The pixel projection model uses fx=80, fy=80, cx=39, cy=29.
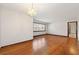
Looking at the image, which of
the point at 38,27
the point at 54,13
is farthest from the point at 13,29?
the point at 54,13

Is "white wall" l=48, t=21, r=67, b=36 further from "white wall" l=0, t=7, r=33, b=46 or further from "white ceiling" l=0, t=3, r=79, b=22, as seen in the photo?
"white wall" l=0, t=7, r=33, b=46

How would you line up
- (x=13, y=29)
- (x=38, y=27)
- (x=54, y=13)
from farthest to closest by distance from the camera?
(x=13, y=29)
(x=38, y=27)
(x=54, y=13)

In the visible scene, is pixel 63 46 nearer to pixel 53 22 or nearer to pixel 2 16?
pixel 53 22

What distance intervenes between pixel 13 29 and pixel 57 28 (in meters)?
1.22

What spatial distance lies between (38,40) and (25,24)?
576 millimetres

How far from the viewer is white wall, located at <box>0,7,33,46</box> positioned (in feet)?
7.29

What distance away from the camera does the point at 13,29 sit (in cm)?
222

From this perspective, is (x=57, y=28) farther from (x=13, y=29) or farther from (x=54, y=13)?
(x=13, y=29)

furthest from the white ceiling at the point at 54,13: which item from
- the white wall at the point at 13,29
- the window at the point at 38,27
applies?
the white wall at the point at 13,29

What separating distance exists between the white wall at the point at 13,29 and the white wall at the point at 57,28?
55cm

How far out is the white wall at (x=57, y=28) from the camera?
81.2 inches

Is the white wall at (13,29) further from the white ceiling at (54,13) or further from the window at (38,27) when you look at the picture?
the white ceiling at (54,13)

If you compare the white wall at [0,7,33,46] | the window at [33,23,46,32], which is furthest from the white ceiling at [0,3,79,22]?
the white wall at [0,7,33,46]

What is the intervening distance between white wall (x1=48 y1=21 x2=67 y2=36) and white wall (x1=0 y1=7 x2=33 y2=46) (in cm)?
55
